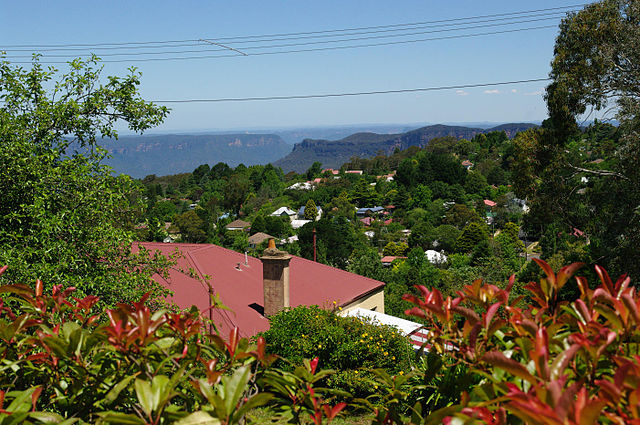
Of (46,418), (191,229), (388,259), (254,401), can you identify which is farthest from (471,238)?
(46,418)

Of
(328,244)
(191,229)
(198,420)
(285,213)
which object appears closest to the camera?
(198,420)

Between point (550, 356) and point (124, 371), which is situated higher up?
point (550, 356)

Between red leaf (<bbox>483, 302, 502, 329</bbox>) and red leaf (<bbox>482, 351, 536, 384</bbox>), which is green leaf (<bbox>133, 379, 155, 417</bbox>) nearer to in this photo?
red leaf (<bbox>482, 351, 536, 384</bbox>)

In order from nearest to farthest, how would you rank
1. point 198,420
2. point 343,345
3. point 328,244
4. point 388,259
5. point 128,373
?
point 198,420 → point 128,373 → point 343,345 → point 328,244 → point 388,259

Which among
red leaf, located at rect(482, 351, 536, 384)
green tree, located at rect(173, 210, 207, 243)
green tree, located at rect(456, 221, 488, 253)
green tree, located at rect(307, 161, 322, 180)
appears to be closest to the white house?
green tree, located at rect(173, 210, 207, 243)

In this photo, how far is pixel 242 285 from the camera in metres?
Result: 11.4

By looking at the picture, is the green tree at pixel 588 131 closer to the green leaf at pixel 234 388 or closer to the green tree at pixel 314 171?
the green leaf at pixel 234 388

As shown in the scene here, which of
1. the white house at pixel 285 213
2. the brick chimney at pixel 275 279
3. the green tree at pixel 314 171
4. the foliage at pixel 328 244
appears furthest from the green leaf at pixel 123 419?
the green tree at pixel 314 171

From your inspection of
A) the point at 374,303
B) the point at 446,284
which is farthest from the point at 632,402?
the point at 446,284

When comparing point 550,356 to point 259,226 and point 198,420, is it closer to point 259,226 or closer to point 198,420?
point 198,420

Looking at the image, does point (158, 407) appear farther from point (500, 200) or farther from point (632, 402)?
point (500, 200)

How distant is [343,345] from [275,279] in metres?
2.48

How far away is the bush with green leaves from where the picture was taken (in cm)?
771

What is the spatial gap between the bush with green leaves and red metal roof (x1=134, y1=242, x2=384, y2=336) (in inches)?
47.4
